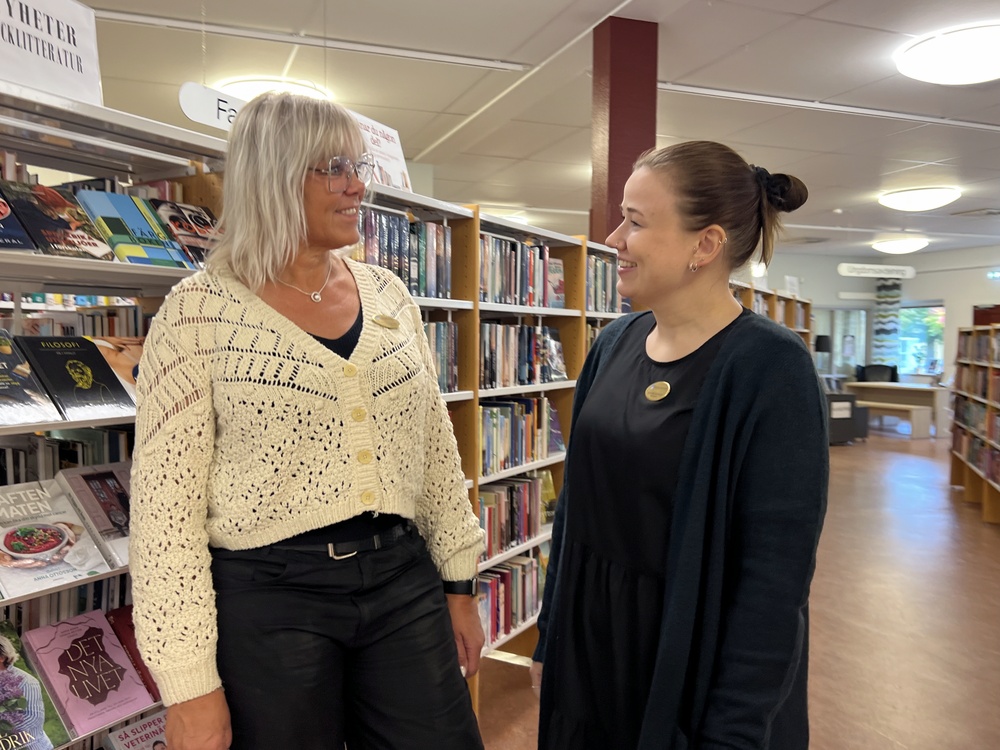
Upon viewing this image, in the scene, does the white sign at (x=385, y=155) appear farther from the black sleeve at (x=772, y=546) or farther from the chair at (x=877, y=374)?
the chair at (x=877, y=374)

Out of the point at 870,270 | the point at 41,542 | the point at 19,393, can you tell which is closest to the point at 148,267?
the point at 19,393

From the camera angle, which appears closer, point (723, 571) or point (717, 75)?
point (723, 571)

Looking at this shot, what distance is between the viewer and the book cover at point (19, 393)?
1.41m

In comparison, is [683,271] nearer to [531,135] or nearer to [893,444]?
[531,135]

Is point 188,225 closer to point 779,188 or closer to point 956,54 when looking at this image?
point 779,188

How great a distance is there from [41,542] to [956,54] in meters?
4.49

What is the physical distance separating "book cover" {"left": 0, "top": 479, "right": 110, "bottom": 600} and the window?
1501 cm

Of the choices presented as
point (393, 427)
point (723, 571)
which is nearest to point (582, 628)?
point (723, 571)

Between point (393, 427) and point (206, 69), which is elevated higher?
point (206, 69)

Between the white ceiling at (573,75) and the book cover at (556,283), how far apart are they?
1.31 m

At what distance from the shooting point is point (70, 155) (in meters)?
1.69

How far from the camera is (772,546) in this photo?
3.50 feet

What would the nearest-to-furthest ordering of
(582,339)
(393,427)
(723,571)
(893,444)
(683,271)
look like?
(723,571) < (683,271) < (393,427) < (582,339) < (893,444)

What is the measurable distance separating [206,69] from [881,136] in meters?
4.98
